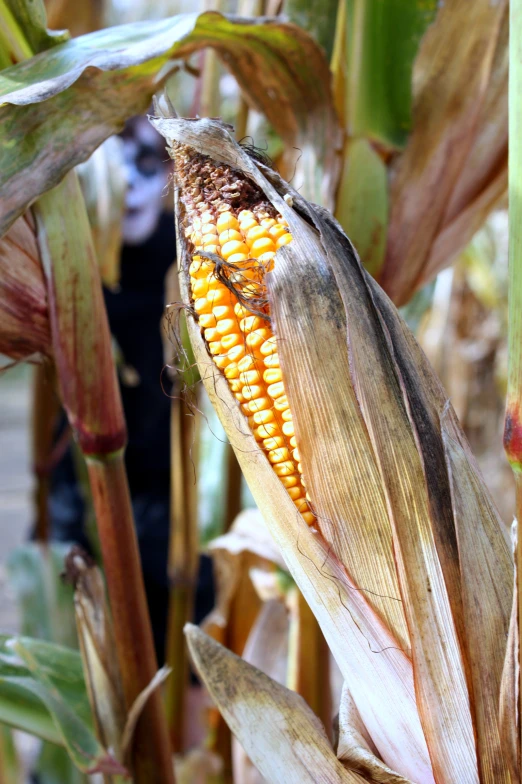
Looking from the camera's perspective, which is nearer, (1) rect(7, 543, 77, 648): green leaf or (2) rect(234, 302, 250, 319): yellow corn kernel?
(2) rect(234, 302, 250, 319): yellow corn kernel

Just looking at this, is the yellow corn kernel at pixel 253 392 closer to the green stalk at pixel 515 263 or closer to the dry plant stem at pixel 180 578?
the green stalk at pixel 515 263

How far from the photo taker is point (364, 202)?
0.51 m

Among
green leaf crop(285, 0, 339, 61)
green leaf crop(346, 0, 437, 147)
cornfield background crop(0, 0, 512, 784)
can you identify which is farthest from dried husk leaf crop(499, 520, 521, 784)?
green leaf crop(285, 0, 339, 61)

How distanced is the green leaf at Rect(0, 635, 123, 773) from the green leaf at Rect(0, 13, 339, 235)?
290 mm

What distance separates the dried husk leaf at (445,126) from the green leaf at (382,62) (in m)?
0.03

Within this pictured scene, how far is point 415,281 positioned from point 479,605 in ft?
1.07

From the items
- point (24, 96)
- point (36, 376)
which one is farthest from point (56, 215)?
point (36, 376)

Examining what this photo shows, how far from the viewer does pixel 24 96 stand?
334mm

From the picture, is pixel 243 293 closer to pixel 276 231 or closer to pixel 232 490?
pixel 276 231

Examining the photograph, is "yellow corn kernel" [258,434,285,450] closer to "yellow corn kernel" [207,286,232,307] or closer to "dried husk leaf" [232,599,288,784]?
"yellow corn kernel" [207,286,232,307]

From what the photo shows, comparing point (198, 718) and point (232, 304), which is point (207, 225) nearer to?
point (232, 304)

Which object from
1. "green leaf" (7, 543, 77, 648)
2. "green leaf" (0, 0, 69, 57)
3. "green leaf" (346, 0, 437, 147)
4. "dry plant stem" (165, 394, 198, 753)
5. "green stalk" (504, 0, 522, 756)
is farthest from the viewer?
"green leaf" (7, 543, 77, 648)

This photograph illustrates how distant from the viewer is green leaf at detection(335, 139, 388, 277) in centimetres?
51

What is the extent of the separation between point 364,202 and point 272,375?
0.26 meters
